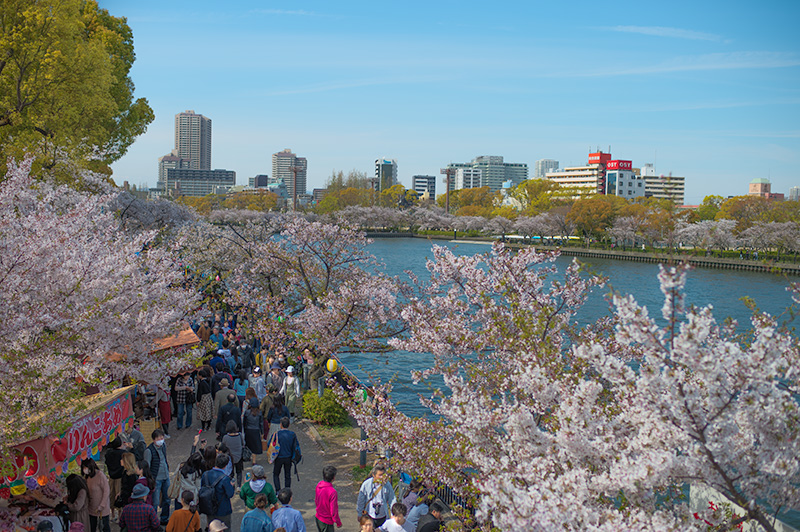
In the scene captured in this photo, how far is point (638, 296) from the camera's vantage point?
4516 cm

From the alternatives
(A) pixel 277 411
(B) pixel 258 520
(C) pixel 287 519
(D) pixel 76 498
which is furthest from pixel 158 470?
(C) pixel 287 519

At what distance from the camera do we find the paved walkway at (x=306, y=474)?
9.31 meters

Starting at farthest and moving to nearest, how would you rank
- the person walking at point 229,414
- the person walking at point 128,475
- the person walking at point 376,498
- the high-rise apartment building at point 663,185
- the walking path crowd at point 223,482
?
the high-rise apartment building at point 663,185, the person walking at point 229,414, the person walking at point 128,475, the person walking at point 376,498, the walking path crowd at point 223,482

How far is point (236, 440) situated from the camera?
31.4ft

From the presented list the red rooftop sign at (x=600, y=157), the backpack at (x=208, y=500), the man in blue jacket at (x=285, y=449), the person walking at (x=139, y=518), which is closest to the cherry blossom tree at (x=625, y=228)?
the man in blue jacket at (x=285, y=449)

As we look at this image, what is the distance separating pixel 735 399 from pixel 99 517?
26.0 ft

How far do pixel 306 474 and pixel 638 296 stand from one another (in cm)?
3969

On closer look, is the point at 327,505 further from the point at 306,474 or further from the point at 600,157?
the point at 600,157

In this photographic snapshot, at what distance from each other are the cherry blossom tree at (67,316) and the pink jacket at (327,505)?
10.4 feet

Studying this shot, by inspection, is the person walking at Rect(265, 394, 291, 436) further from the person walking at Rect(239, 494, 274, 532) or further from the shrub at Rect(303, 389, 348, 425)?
the person walking at Rect(239, 494, 274, 532)

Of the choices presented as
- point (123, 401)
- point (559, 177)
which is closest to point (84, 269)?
point (123, 401)

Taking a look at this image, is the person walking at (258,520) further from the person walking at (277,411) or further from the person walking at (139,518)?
the person walking at (277,411)

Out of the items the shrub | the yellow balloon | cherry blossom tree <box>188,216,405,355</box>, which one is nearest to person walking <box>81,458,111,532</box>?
the shrub

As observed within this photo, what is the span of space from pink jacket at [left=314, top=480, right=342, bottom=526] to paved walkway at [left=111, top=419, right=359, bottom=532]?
3.97 ft
